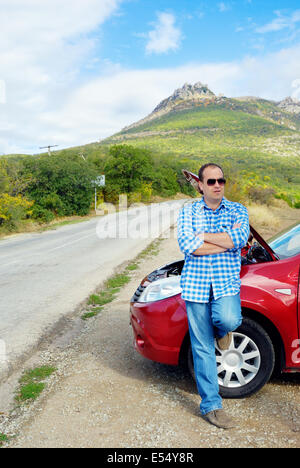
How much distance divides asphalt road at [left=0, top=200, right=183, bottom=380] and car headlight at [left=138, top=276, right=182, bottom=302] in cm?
189

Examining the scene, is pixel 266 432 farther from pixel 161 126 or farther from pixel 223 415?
pixel 161 126

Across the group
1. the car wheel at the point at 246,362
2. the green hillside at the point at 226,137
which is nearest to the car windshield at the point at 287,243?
the car wheel at the point at 246,362

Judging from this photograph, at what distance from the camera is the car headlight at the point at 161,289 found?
3.85 metres

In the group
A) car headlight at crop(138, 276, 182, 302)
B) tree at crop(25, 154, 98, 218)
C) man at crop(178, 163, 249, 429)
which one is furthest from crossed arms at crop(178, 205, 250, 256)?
tree at crop(25, 154, 98, 218)

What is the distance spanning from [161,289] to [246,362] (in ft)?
3.25

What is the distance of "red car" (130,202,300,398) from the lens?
3.56m

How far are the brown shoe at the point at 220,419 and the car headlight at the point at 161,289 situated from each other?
1.04 meters

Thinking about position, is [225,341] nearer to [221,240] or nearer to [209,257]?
[209,257]

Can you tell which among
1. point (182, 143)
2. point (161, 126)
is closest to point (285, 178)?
point (182, 143)

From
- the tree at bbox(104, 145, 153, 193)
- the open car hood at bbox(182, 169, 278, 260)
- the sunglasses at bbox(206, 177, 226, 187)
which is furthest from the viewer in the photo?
the tree at bbox(104, 145, 153, 193)

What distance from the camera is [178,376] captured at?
14.2ft

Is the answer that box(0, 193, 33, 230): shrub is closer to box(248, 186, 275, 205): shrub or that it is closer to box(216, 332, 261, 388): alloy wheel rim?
box(248, 186, 275, 205): shrub

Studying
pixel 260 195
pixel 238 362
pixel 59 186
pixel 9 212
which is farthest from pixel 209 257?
pixel 59 186

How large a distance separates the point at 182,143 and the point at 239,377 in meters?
132
